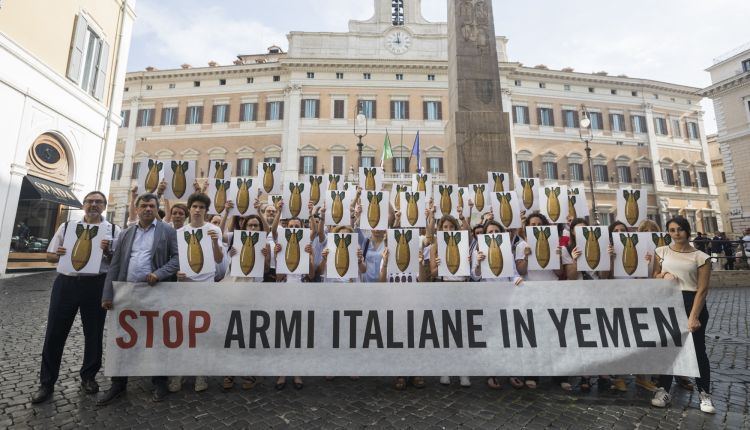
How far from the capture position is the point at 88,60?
13.2 metres

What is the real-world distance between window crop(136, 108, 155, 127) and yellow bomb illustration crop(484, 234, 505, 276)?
2980cm

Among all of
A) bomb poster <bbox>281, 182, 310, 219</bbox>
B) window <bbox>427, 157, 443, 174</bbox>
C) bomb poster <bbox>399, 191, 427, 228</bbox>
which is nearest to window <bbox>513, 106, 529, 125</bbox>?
window <bbox>427, 157, 443, 174</bbox>

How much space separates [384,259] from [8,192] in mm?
12796

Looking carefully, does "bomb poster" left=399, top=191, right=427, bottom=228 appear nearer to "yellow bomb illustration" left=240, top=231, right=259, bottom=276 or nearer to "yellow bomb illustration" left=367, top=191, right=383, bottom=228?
"yellow bomb illustration" left=367, top=191, right=383, bottom=228

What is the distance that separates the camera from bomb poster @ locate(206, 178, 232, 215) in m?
4.04

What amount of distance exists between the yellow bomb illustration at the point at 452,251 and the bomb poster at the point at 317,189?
5.77 ft

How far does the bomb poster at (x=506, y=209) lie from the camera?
3.96 meters

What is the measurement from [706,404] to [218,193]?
4.89m

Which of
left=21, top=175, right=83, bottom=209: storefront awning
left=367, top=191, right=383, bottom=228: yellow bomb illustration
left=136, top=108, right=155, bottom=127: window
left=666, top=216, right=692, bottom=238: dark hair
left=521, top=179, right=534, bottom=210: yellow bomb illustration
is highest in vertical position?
left=136, top=108, right=155, bottom=127: window

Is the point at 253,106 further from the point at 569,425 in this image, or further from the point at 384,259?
the point at 569,425

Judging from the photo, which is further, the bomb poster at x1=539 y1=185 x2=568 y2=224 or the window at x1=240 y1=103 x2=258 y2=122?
the window at x1=240 y1=103 x2=258 y2=122

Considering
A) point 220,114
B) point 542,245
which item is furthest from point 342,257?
point 220,114

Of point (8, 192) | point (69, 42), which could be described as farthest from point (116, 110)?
point (8, 192)

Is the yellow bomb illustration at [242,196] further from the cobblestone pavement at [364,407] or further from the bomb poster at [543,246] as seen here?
the bomb poster at [543,246]
